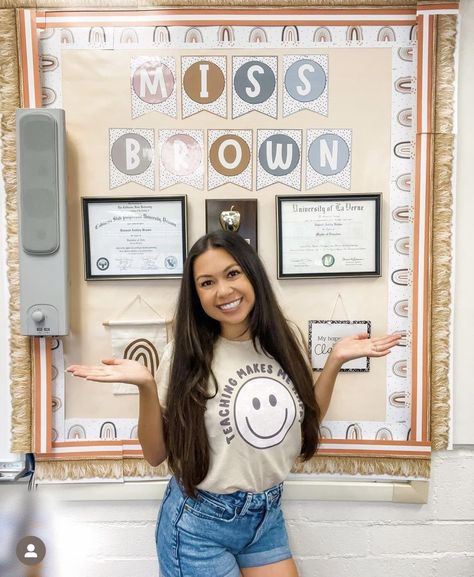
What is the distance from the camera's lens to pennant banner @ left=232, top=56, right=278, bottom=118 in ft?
4.43

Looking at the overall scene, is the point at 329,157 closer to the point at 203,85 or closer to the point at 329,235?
the point at 329,235

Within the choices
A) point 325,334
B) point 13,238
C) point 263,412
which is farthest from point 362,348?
point 13,238

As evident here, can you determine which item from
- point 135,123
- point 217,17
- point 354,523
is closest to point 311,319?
point 354,523

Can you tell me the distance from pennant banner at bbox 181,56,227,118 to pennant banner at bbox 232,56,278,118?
36 mm

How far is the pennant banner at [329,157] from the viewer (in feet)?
4.48

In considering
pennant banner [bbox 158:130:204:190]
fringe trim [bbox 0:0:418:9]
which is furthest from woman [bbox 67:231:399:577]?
fringe trim [bbox 0:0:418:9]

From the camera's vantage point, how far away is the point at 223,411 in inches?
42.2

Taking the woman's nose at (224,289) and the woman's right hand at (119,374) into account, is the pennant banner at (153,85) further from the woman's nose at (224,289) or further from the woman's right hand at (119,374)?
the woman's right hand at (119,374)

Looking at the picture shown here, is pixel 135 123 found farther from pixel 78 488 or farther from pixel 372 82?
pixel 78 488

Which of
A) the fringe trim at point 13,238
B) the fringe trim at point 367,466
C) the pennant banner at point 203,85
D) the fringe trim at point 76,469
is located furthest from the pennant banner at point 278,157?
the fringe trim at point 76,469

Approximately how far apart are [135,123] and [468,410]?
52.7 inches

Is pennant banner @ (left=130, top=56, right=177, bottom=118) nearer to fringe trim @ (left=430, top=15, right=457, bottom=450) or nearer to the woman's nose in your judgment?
the woman's nose

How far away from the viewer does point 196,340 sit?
3.64 feet

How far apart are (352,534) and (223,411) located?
2.42 feet
